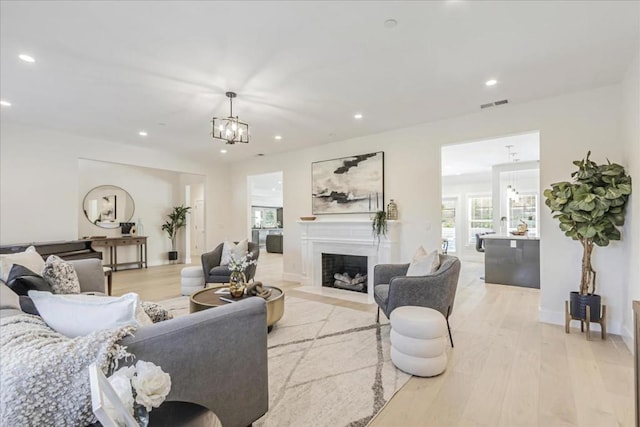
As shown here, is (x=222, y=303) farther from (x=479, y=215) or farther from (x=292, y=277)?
(x=479, y=215)

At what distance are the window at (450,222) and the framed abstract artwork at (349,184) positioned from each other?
5.54m

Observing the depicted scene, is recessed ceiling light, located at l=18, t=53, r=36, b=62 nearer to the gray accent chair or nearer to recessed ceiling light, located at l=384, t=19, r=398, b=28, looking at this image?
recessed ceiling light, located at l=384, t=19, r=398, b=28

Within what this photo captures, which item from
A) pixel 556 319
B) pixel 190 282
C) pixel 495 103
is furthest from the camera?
pixel 190 282

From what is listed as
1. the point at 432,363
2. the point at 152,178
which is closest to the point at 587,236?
the point at 432,363

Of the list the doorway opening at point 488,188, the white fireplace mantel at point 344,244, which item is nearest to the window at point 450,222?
the doorway opening at point 488,188

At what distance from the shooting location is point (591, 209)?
3053 millimetres

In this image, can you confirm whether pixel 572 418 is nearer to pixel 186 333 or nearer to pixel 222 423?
pixel 222 423

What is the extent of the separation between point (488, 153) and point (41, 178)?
28.3 ft

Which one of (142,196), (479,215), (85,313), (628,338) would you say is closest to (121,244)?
(142,196)

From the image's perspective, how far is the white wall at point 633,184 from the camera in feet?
9.12

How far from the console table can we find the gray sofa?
244 inches

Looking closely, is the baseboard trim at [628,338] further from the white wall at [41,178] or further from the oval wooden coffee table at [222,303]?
the white wall at [41,178]

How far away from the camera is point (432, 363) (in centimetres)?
243

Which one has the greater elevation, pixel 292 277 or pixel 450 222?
pixel 450 222
